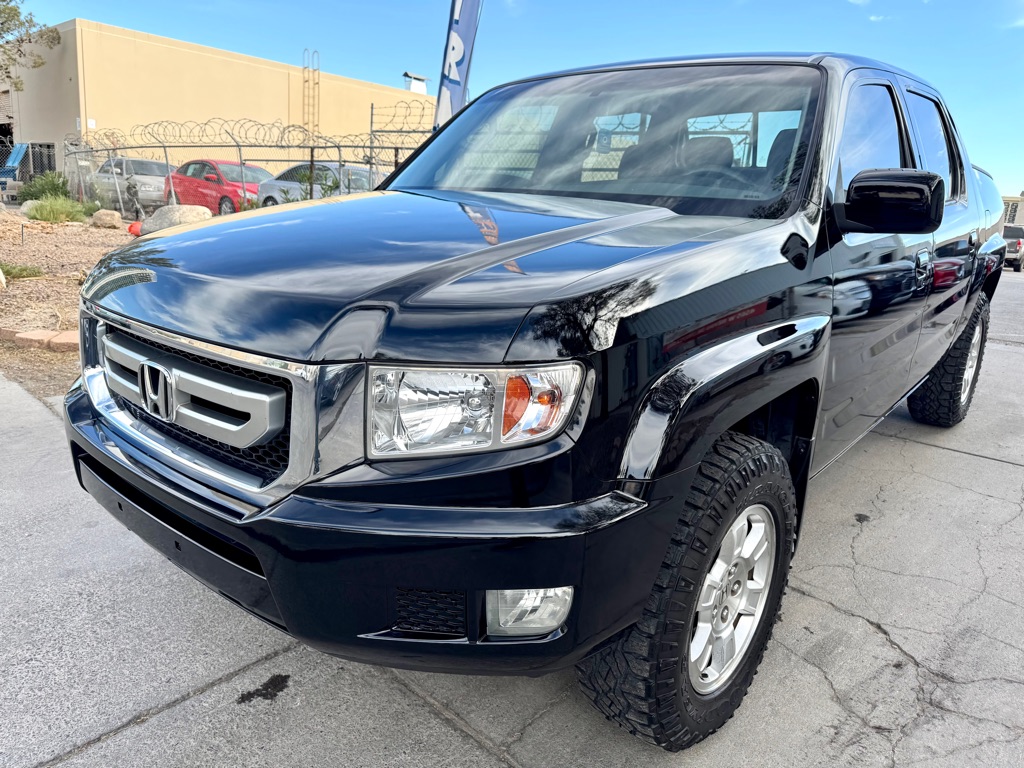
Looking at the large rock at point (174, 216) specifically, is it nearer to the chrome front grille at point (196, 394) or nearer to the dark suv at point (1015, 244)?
the chrome front grille at point (196, 394)

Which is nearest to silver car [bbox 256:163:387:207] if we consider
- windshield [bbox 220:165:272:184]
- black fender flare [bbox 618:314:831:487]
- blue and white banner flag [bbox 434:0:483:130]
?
windshield [bbox 220:165:272:184]

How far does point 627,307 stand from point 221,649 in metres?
1.68

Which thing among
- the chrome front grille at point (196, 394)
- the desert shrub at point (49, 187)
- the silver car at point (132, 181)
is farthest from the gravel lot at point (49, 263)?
the desert shrub at point (49, 187)

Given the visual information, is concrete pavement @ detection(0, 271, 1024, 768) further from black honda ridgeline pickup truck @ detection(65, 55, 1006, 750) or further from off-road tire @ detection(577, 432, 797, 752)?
black honda ridgeline pickup truck @ detection(65, 55, 1006, 750)

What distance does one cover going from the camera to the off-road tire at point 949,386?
14.6ft

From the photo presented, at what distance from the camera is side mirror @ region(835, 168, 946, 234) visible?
7.40 ft

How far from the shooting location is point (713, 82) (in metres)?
2.84

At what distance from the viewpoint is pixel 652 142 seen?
2.76m

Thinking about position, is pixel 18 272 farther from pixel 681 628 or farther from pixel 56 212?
pixel 56 212

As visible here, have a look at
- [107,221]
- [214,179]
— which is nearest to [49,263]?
[107,221]

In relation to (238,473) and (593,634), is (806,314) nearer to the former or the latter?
(593,634)

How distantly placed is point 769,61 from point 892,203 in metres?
0.85

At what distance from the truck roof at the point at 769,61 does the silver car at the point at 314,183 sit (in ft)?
38.5

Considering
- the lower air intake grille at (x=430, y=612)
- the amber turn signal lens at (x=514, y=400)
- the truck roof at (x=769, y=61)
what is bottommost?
the lower air intake grille at (x=430, y=612)
